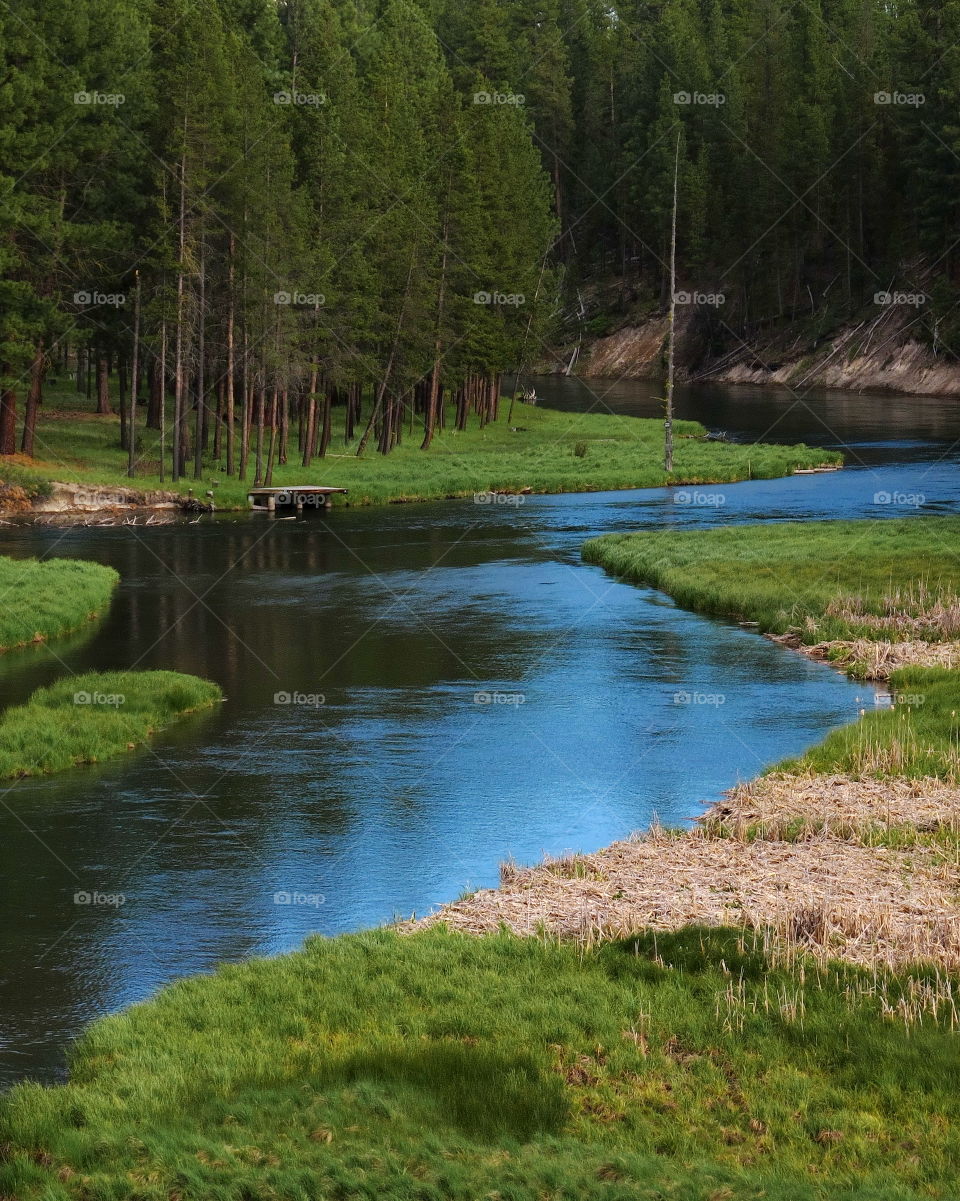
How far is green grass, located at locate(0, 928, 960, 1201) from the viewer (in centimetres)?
1105

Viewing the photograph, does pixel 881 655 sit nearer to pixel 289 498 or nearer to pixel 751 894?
pixel 751 894

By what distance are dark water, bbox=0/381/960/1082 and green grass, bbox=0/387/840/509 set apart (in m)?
10.2

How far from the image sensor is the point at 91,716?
27438mm

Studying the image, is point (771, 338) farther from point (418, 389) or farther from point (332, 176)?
point (332, 176)

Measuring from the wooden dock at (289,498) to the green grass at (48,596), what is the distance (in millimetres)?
17438

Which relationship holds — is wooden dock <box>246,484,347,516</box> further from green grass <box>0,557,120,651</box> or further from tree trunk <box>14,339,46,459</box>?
green grass <box>0,557,120,651</box>

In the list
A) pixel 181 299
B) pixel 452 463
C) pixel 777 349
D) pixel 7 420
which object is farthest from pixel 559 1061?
pixel 777 349

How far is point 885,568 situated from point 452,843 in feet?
80.1

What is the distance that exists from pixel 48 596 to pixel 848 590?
64.2ft

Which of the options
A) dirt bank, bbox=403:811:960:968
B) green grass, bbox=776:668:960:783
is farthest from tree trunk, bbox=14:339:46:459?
dirt bank, bbox=403:811:960:968

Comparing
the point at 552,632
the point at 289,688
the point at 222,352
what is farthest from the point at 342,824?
the point at 222,352

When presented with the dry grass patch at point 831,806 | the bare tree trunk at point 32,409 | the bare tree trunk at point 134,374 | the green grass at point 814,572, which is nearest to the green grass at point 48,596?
the green grass at point 814,572

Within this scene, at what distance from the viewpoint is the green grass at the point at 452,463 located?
6406 centimetres

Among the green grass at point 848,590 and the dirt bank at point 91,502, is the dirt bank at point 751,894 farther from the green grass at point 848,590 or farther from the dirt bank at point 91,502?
the dirt bank at point 91,502
